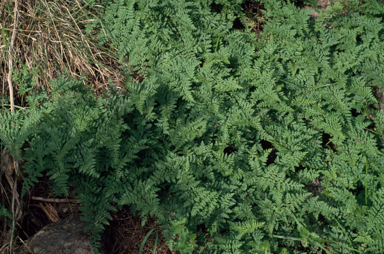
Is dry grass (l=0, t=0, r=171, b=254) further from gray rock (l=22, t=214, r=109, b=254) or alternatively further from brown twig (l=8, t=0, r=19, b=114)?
gray rock (l=22, t=214, r=109, b=254)

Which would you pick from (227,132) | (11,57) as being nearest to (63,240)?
(227,132)

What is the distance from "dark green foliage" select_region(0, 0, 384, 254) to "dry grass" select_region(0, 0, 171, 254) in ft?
0.92

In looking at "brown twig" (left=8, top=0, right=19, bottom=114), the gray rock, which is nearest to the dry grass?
"brown twig" (left=8, top=0, right=19, bottom=114)

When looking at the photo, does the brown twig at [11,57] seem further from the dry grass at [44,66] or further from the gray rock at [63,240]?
the gray rock at [63,240]

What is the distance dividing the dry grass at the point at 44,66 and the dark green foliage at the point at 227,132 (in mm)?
281

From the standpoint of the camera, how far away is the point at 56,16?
143 inches

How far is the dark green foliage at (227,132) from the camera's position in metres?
2.92

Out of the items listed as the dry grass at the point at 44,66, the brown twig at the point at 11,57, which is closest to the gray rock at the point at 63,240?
the dry grass at the point at 44,66

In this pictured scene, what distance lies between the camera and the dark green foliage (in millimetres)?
2924

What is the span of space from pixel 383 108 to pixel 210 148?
111 inches

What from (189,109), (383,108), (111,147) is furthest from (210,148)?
(383,108)

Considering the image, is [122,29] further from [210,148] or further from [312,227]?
[312,227]

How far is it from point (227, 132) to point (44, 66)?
92.4 inches

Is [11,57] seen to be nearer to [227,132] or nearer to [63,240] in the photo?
[63,240]
